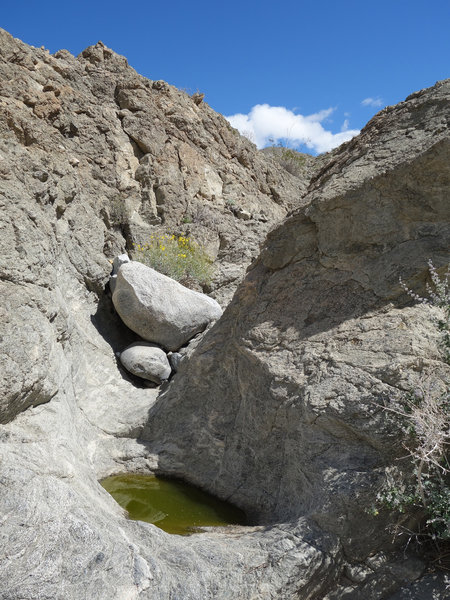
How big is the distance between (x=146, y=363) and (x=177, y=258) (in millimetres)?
2486

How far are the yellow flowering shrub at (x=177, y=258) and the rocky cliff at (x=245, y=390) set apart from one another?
3.47 feet

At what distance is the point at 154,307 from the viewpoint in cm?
621

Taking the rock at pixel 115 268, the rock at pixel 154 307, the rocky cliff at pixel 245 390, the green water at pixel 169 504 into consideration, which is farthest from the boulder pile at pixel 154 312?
the green water at pixel 169 504

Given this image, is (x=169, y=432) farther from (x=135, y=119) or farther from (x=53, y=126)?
(x=135, y=119)

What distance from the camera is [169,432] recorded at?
491cm

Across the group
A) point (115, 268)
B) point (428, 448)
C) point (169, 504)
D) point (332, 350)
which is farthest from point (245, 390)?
point (115, 268)

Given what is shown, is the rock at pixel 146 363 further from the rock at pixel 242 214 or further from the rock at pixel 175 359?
the rock at pixel 242 214

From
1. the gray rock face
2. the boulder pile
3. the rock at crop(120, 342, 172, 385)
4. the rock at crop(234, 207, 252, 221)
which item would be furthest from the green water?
the rock at crop(234, 207, 252, 221)

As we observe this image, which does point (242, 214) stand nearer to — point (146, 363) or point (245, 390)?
point (146, 363)

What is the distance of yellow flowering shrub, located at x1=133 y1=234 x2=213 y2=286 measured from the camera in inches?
302

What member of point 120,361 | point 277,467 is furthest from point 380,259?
point 120,361

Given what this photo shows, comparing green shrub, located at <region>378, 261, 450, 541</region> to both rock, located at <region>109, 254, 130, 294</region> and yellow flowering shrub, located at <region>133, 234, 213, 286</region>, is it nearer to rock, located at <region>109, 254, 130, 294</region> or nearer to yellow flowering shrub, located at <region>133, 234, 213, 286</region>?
rock, located at <region>109, 254, 130, 294</region>

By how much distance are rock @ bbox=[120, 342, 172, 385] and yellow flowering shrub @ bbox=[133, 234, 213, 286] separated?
190 cm

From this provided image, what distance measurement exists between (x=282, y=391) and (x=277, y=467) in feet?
2.09
